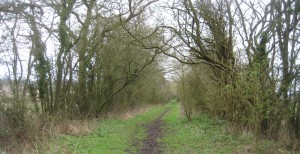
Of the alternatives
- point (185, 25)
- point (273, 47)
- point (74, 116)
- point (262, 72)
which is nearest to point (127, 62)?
point (74, 116)

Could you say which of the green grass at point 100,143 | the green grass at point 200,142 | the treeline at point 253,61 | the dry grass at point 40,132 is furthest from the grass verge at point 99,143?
the treeline at point 253,61

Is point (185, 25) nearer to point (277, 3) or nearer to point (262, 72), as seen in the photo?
point (277, 3)

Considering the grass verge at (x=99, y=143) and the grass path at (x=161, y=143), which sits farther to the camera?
the grass verge at (x=99, y=143)

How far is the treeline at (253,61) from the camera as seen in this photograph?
8.53 meters

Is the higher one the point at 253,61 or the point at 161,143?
the point at 253,61

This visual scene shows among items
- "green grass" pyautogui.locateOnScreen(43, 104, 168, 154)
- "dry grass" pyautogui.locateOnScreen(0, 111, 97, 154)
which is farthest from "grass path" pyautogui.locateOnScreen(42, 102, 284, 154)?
"dry grass" pyautogui.locateOnScreen(0, 111, 97, 154)

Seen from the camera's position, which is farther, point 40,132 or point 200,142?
point 200,142

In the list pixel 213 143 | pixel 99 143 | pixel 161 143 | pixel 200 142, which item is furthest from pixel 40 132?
pixel 213 143

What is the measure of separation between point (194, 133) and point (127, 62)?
968 cm

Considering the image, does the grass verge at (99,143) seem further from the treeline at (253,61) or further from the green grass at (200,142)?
the treeline at (253,61)

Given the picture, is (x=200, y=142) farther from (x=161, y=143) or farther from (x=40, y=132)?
(x=40, y=132)

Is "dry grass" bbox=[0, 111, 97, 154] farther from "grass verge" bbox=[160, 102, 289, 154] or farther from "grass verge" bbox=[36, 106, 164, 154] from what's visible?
"grass verge" bbox=[160, 102, 289, 154]

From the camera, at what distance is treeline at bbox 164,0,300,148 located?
8531 millimetres

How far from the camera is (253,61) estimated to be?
9875 mm
